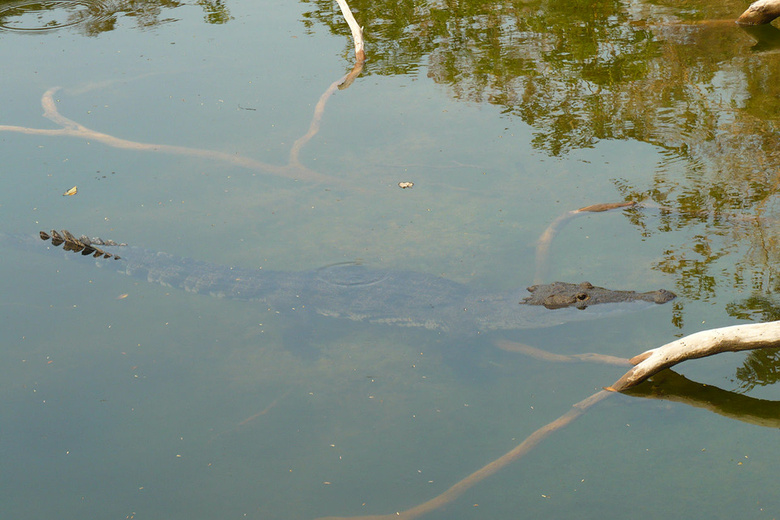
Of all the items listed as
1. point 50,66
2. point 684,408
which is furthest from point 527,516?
point 50,66

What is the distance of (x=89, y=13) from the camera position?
13.6 metres

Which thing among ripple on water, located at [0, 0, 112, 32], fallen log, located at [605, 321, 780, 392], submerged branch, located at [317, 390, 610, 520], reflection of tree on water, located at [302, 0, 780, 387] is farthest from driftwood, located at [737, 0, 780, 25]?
ripple on water, located at [0, 0, 112, 32]

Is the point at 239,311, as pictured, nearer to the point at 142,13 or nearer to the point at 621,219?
the point at 621,219

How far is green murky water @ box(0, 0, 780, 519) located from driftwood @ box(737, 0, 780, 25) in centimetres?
26

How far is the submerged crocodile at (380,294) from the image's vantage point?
19.1 feet

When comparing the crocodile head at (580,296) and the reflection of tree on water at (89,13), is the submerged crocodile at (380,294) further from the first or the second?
the reflection of tree on water at (89,13)

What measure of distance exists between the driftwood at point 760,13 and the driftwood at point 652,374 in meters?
8.54

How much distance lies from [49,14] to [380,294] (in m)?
11.4

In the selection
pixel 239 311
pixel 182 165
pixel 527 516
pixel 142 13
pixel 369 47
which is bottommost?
pixel 527 516

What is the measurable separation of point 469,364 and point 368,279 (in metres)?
1.43

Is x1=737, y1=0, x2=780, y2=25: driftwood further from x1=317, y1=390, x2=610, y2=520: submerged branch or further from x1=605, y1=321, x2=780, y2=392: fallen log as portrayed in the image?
x1=317, y1=390, x2=610, y2=520: submerged branch

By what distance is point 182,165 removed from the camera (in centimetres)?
852

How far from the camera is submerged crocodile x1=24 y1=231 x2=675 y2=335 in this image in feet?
19.1

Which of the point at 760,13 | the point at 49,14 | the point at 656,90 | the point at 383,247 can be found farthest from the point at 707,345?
the point at 49,14
